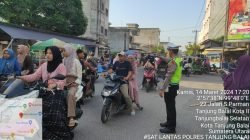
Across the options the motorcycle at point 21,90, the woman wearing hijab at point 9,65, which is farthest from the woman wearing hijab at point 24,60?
the motorcycle at point 21,90

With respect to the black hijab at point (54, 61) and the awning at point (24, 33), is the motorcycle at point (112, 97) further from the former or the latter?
the awning at point (24, 33)

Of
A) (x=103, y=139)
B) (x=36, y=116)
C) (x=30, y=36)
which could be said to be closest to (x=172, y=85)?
(x=103, y=139)

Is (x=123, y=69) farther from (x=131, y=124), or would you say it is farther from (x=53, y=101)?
(x=53, y=101)

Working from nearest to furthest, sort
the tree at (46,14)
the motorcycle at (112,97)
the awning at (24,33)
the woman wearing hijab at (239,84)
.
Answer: the woman wearing hijab at (239,84), the motorcycle at (112,97), the awning at (24,33), the tree at (46,14)

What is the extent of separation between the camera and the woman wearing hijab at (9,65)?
6.99 m

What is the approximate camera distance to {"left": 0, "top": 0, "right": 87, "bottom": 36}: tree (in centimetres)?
2692

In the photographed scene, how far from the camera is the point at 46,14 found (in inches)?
1185

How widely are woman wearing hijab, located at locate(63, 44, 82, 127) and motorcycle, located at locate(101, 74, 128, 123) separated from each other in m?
0.87

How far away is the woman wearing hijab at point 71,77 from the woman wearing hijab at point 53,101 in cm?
13

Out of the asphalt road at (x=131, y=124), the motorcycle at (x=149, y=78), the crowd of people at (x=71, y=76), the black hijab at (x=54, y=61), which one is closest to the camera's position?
the crowd of people at (x=71, y=76)

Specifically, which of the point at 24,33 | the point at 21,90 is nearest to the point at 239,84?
the point at 21,90

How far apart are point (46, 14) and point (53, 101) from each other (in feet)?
88.3

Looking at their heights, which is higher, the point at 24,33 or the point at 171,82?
the point at 24,33

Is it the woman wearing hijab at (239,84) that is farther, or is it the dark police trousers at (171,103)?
the dark police trousers at (171,103)
